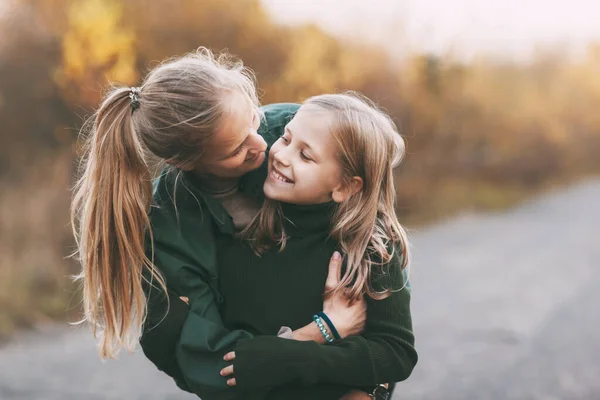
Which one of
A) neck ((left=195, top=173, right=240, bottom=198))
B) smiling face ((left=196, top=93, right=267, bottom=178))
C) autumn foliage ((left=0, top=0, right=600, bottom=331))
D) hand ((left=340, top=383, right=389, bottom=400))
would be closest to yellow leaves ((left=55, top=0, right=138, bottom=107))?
→ autumn foliage ((left=0, top=0, right=600, bottom=331))

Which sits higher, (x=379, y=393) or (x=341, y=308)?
(x=341, y=308)

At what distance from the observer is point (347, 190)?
87.7 inches

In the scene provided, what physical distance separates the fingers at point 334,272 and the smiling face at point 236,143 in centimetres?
32

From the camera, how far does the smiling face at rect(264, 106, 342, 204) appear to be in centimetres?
213

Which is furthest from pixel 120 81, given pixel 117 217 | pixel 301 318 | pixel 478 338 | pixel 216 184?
pixel 301 318

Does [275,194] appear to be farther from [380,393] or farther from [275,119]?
[380,393]

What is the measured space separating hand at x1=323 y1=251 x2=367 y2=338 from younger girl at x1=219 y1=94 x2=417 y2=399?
0.02 m

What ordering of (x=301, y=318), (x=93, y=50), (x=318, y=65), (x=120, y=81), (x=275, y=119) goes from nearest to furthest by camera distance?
(x=301, y=318), (x=275, y=119), (x=120, y=81), (x=93, y=50), (x=318, y=65)

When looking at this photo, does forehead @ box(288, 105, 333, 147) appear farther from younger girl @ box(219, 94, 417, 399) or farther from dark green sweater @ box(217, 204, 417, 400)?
dark green sweater @ box(217, 204, 417, 400)

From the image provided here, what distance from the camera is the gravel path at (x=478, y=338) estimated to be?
15.6ft

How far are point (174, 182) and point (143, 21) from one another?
14.0 ft

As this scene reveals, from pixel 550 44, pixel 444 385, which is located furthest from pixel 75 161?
pixel 550 44

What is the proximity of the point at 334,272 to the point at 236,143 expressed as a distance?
0.43 m

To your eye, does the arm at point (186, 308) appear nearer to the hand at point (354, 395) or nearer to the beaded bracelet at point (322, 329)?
the beaded bracelet at point (322, 329)
